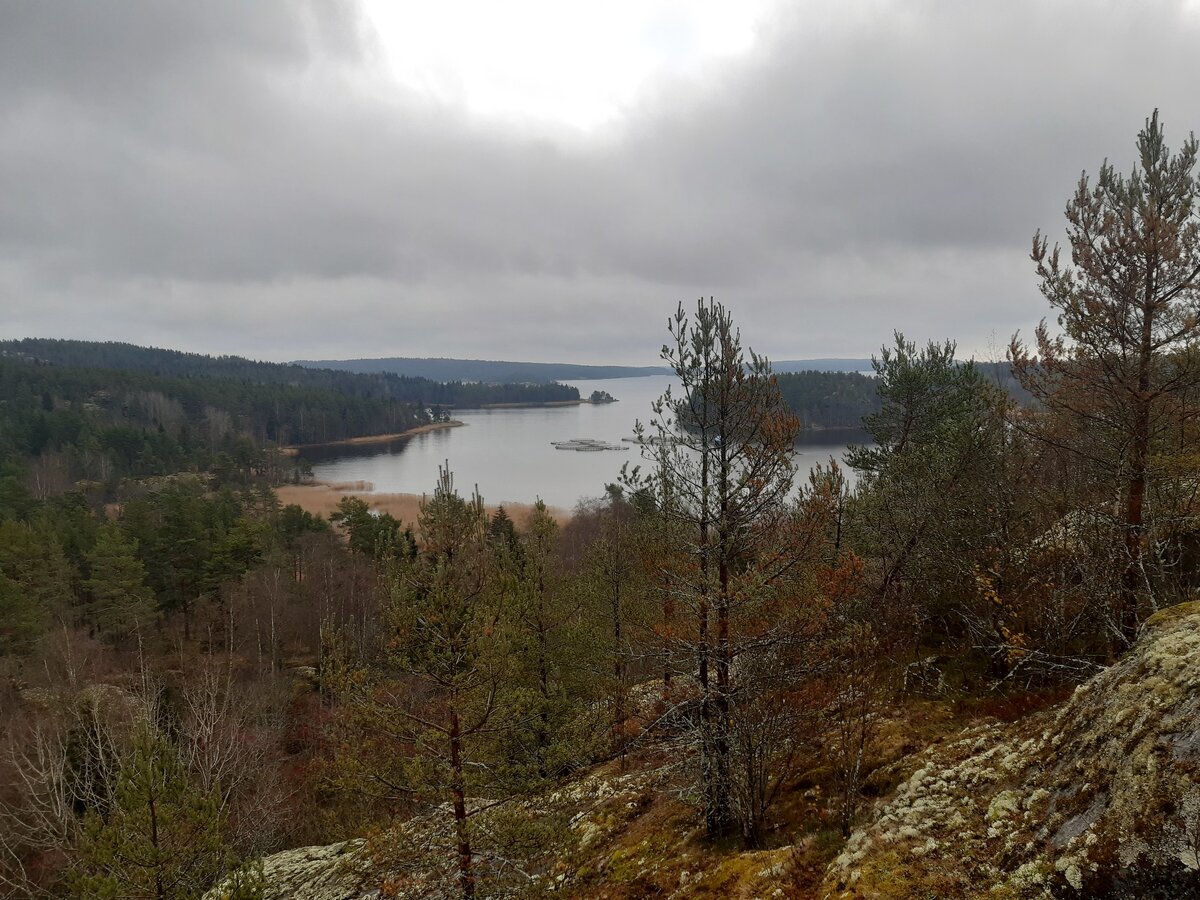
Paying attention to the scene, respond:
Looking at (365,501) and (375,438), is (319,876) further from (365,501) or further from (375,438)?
(375,438)

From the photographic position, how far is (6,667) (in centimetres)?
2186

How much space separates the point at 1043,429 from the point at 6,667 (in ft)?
109

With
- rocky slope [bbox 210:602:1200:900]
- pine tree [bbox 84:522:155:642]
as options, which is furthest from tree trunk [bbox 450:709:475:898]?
pine tree [bbox 84:522:155:642]

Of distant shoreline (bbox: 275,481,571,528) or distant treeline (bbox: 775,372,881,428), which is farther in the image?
distant treeline (bbox: 775,372,881,428)

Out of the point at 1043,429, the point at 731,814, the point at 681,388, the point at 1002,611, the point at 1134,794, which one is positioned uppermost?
the point at 681,388

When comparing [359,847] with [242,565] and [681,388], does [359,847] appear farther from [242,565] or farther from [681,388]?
[242,565]

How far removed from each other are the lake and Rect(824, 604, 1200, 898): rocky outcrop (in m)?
40.7

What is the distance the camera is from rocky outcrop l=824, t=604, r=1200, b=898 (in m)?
3.33

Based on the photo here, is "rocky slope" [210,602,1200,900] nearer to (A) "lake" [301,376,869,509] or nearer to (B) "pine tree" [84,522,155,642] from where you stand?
(B) "pine tree" [84,522,155,642]

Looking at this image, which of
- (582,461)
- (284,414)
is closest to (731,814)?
(582,461)

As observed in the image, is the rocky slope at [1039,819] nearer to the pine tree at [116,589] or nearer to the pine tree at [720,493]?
the pine tree at [720,493]

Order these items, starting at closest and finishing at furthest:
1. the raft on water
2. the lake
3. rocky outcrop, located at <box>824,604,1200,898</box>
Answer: rocky outcrop, located at <box>824,604,1200,898</box> < the lake < the raft on water

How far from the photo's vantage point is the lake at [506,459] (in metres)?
71.0

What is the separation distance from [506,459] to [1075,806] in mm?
92815
